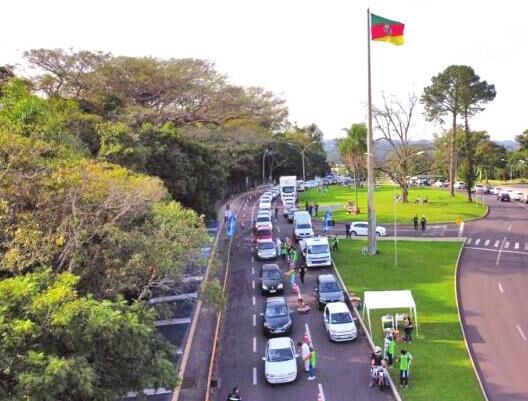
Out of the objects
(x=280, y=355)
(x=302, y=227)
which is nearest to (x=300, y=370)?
(x=280, y=355)

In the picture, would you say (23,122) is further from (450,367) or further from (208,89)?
(208,89)

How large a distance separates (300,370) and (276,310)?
4468 millimetres

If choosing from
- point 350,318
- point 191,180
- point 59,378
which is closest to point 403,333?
point 350,318

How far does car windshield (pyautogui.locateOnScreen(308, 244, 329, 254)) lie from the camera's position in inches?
1409

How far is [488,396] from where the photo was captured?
63.3ft

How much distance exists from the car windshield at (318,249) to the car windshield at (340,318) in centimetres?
1064

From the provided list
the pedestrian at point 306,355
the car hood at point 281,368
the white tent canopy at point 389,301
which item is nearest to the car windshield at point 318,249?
the white tent canopy at point 389,301

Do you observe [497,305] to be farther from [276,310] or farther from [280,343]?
[280,343]

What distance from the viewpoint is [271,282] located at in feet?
103

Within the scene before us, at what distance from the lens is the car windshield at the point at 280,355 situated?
21.5m

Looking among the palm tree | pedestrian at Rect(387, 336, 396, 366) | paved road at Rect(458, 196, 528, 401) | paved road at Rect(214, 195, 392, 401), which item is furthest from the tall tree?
pedestrian at Rect(387, 336, 396, 366)

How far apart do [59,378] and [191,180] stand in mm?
31390

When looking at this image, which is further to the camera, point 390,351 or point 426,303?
point 426,303

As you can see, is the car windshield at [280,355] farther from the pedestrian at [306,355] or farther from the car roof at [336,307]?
the car roof at [336,307]
